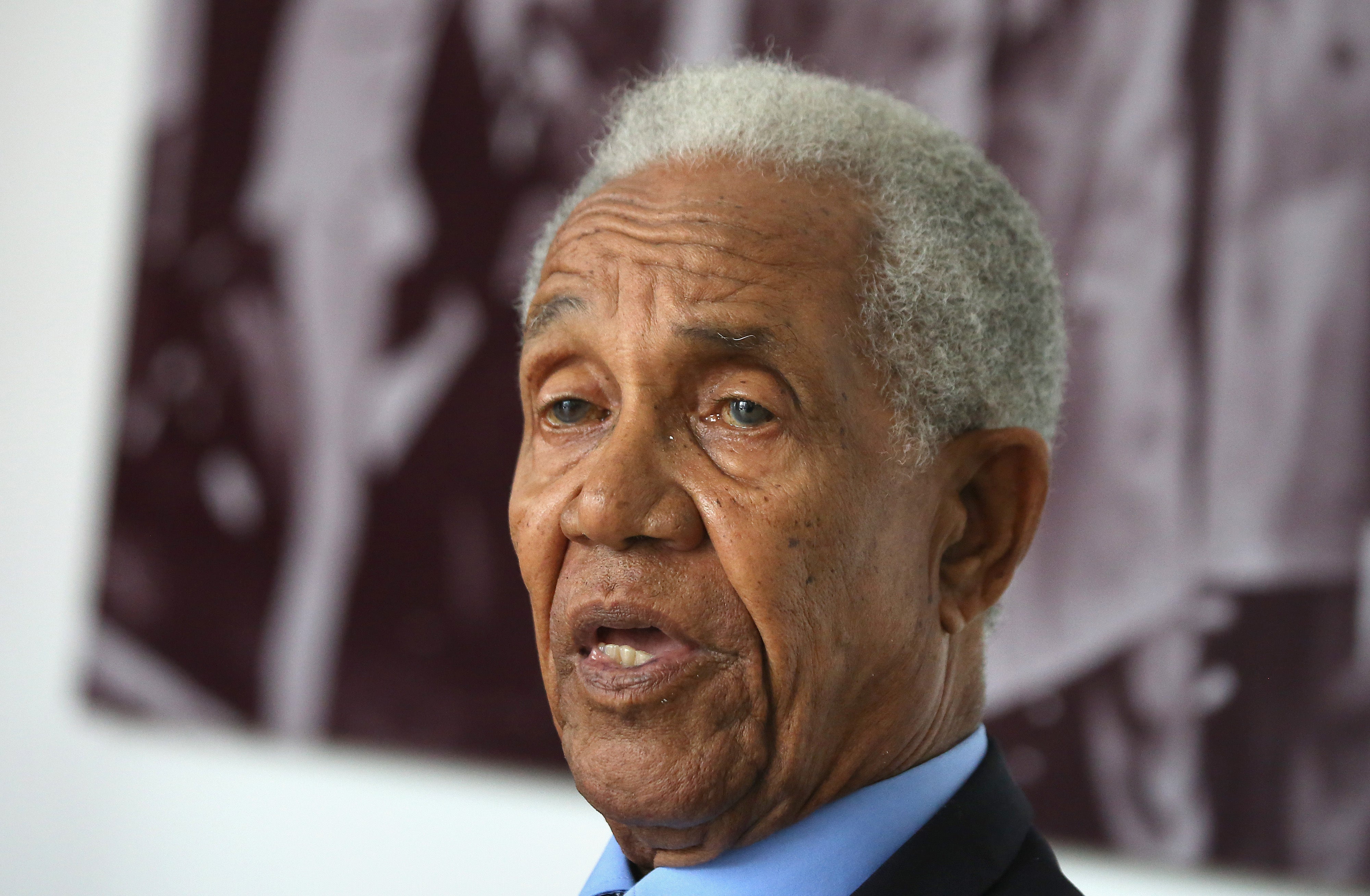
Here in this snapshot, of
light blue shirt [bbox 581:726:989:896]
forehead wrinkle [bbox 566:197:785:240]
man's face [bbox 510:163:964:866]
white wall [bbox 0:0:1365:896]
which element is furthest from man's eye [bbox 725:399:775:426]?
white wall [bbox 0:0:1365:896]

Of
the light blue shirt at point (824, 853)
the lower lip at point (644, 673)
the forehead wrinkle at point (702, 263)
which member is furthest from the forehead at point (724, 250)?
the light blue shirt at point (824, 853)

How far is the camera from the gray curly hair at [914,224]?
3.28ft

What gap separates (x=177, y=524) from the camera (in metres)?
2.44

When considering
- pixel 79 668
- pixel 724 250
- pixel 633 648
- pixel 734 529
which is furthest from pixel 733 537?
pixel 79 668

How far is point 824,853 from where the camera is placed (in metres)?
0.97

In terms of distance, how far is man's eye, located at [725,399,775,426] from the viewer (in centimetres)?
97

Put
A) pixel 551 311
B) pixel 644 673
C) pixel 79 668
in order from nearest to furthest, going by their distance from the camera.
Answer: pixel 644 673, pixel 551 311, pixel 79 668

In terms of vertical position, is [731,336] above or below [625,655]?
above

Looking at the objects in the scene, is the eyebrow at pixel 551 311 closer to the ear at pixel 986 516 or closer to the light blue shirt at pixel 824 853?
the ear at pixel 986 516

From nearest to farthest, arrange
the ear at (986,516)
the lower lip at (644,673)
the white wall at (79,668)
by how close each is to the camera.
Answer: the lower lip at (644,673), the ear at (986,516), the white wall at (79,668)

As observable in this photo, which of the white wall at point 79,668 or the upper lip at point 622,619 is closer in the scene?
the upper lip at point 622,619

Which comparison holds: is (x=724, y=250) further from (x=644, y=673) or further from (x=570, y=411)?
(x=644, y=673)

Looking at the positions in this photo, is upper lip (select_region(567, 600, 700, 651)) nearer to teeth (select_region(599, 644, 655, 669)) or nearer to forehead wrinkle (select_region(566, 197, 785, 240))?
teeth (select_region(599, 644, 655, 669))

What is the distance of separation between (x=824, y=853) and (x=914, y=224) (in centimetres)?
51
